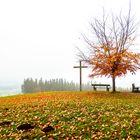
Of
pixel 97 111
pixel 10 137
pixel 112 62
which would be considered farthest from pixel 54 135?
pixel 112 62

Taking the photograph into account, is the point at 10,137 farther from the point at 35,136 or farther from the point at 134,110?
the point at 134,110

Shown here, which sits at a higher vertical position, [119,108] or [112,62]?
[112,62]

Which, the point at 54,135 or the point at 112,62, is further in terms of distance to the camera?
the point at 112,62

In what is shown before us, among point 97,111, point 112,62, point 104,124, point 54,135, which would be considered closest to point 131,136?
point 104,124

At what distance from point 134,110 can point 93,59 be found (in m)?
21.0

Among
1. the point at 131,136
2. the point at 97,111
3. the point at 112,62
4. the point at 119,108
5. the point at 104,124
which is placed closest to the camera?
the point at 131,136

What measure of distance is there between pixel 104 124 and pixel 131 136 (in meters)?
3.12

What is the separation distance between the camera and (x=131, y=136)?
65.0 feet

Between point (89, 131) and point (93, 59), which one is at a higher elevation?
point (93, 59)

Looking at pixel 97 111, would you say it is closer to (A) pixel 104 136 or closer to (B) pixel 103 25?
(A) pixel 104 136

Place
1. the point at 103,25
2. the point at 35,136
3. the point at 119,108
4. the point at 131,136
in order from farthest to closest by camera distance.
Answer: the point at 103,25
the point at 119,108
the point at 35,136
the point at 131,136

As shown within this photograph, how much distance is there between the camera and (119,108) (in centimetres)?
2911

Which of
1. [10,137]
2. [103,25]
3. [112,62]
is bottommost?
[10,137]

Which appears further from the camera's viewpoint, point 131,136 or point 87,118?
point 87,118
